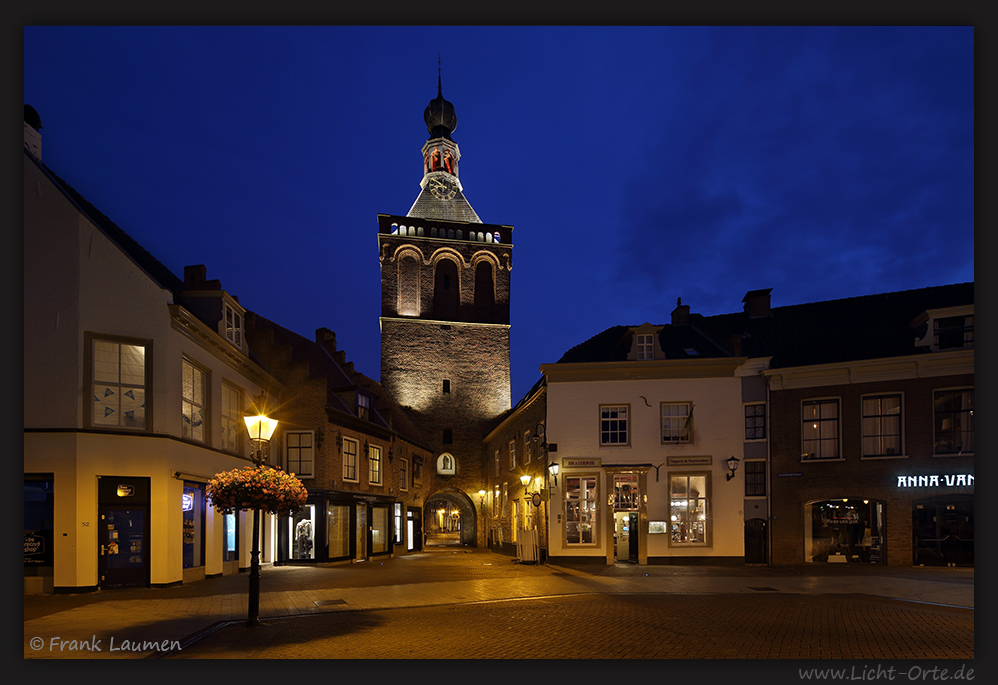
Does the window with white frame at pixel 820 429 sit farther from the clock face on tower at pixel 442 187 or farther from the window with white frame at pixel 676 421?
the clock face on tower at pixel 442 187

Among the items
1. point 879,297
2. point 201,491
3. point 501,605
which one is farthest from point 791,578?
point 201,491

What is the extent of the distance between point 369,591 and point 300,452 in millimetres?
11637

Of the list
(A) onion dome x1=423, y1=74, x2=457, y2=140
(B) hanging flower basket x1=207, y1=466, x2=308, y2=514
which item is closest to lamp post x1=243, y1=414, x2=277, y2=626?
(B) hanging flower basket x1=207, y1=466, x2=308, y2=514

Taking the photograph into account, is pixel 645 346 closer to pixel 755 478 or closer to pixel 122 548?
pixel 755 478

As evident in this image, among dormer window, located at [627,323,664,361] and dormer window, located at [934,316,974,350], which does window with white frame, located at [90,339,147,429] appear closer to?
dormer window, located at [627,323,664,361]

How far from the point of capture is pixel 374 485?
3394 cm

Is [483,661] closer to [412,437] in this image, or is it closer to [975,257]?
[975,257]

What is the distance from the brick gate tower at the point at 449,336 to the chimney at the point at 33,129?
32.4m

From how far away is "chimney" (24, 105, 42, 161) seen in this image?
18.9m

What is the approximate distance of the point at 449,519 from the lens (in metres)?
86.8

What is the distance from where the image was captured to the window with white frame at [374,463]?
3344cm

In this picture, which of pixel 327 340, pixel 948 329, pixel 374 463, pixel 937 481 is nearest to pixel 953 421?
pixel 937 481

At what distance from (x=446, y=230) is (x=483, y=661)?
45.7 m

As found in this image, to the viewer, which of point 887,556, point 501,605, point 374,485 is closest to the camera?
point 501,605
